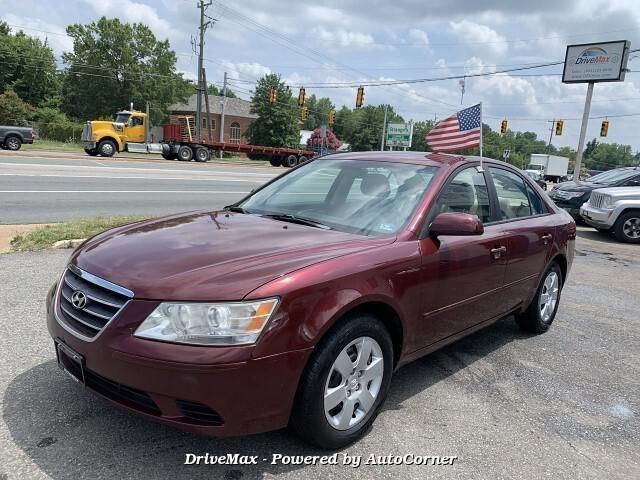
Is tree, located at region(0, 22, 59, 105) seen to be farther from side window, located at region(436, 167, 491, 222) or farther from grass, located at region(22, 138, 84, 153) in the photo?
side window, located at region(436, 167, 491, 222)

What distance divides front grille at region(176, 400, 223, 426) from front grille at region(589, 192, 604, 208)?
12.5 m

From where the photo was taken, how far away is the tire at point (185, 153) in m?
34.2

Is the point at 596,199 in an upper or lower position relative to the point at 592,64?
lower

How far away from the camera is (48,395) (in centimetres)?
314

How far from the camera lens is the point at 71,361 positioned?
265 cm

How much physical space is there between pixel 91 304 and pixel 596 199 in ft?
42.2

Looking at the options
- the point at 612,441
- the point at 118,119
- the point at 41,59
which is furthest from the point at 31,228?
the point at 41,59

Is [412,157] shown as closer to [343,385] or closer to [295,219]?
[295,219]

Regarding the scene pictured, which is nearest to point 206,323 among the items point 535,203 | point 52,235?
point 535,203

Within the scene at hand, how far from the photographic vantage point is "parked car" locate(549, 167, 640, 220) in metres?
13.6

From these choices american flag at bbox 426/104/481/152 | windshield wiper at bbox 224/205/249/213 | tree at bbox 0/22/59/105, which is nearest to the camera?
windshield wiper at bbox 224/205/249/213

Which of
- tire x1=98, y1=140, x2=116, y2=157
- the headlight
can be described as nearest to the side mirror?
the headlight

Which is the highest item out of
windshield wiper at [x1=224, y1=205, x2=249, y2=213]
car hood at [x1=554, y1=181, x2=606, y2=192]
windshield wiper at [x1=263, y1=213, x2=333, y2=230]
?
car hood at [x1=554, y1=181, x2=606, y2=192]

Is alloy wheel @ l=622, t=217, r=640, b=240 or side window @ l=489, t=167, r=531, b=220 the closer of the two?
side window @ l=489, t=167, r=531, b=220
